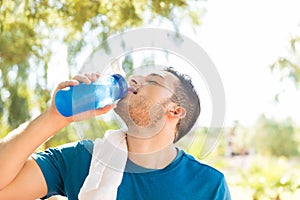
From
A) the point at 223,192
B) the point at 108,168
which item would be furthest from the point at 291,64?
the point at 108,168

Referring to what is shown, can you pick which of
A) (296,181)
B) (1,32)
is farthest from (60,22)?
(296,181)

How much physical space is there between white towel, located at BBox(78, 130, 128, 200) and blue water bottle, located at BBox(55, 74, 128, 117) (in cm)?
9

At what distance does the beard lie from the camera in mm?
1031

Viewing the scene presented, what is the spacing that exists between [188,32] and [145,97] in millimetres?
1979

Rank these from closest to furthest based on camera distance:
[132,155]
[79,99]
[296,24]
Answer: [79,99] → [132,155] → [296,24]

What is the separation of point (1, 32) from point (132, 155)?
8.43ft

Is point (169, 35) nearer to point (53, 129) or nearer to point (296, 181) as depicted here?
point (53, 129)

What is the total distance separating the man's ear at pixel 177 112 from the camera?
1082mm

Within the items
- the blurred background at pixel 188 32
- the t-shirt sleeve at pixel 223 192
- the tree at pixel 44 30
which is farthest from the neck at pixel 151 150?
the tree at pixel 44 30

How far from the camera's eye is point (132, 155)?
3.69ft

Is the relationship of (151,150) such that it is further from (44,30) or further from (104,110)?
(44,30)

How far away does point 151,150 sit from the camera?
1135 mm

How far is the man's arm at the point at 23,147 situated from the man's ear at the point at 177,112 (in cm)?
12

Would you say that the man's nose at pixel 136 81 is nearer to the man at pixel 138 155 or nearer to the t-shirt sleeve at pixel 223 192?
the man at pixel 138 155
